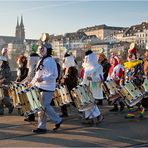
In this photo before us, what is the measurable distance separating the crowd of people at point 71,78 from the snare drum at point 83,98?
0.10 ft

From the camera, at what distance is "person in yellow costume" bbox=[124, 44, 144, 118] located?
1072 cm

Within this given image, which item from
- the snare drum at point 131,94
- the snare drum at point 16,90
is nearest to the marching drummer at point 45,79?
the snare drum at point 16,90

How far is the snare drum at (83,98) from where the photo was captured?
9.88 m

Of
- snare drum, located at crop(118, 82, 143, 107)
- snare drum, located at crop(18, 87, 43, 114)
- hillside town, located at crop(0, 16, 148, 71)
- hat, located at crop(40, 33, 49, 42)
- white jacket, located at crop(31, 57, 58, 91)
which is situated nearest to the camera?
white jacket, located at crop(31, 57, 58, 91)

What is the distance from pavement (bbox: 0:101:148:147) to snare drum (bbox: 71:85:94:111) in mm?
435

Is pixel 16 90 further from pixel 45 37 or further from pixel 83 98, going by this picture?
pixel 83 98

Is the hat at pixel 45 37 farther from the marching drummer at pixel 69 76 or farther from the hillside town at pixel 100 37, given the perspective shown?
the hillside town at pixel 100 37

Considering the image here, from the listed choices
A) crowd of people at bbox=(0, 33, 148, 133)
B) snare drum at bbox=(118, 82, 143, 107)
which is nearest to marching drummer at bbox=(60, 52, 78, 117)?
crowd of people at bbox=(0, 33, 148, 133)

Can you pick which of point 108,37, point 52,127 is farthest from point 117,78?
point 108,37

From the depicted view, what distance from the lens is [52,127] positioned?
31.2 ft

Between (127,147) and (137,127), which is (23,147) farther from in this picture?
(137,127)

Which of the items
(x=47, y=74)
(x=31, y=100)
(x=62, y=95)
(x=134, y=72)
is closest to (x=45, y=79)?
(x=47, y=74)

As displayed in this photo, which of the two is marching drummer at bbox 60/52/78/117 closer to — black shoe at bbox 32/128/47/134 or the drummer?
the drummer

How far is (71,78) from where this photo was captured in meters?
10.9
